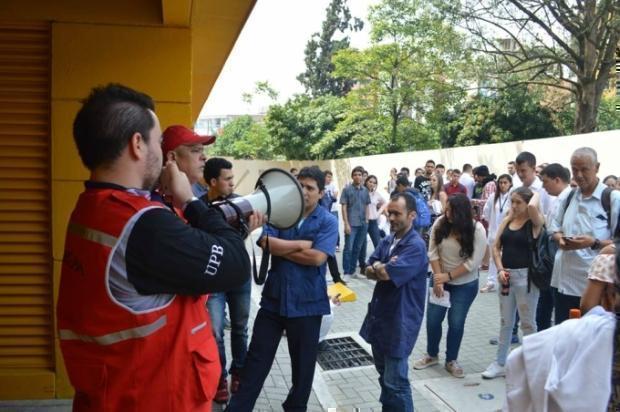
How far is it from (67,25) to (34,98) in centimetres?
62

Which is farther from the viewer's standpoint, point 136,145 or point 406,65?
point 406,65

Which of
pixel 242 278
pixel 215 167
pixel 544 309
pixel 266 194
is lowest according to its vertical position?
pixel 544 309

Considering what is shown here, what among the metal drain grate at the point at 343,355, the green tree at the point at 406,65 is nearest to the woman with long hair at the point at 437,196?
the metal drain grate at the point at 343,355

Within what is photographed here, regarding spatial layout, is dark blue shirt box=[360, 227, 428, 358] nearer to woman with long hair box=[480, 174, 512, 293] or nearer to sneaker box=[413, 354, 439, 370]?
sneaker box=[413, 354, 439, 370]

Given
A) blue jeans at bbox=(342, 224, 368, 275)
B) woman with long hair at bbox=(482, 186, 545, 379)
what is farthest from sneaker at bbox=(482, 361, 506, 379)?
blue jeans at bbox=(342, 224, 368, 275)

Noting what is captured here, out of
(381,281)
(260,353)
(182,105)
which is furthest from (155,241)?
(182,105)

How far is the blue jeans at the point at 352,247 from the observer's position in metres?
9.62

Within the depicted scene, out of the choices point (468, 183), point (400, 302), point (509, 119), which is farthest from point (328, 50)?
point (400, 302)

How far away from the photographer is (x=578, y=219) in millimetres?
4281

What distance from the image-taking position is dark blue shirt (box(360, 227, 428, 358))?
11.6 feet

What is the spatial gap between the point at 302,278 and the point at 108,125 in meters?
2.19

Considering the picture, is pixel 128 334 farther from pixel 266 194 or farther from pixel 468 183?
pixel 468 183

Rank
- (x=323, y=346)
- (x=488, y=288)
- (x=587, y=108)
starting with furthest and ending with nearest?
(x=587, y=108) → (x=488, y=288) → (x=323, y=346)

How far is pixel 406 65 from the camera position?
2342 cm
